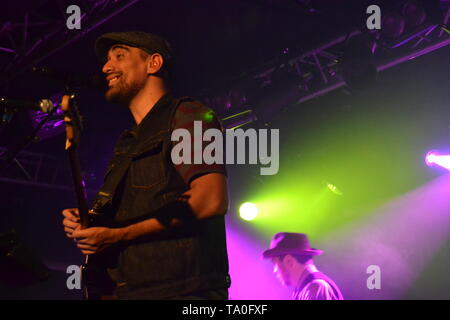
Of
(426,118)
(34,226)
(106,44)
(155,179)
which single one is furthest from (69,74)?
(34,226)

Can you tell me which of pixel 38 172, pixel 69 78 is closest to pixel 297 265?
pixel 69 78

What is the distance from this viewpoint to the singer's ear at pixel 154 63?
103 inches

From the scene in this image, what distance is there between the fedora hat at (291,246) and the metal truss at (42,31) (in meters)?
3.41

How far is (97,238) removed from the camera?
82.7 inches

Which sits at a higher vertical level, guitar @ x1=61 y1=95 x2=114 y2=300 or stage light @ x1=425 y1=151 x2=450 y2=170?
stage light @ x1=425 y1=151 x2=450 y2=170

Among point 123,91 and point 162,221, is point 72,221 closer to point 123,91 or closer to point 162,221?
point 162,221

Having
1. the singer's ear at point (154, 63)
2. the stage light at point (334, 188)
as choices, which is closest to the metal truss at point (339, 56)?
the stage light at point (334, 188)

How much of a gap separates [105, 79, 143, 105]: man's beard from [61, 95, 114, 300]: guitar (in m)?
0.33

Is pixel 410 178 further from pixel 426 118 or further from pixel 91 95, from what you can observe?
pixel 91 95

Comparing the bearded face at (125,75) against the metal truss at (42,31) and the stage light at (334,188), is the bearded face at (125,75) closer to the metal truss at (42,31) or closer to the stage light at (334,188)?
the metal truss at (42,31)

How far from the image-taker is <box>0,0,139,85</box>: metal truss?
6.28 m

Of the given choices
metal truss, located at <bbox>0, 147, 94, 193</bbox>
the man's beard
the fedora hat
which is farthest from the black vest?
metal truss, located at <bbox>0, 147, 94, 193</bbox>

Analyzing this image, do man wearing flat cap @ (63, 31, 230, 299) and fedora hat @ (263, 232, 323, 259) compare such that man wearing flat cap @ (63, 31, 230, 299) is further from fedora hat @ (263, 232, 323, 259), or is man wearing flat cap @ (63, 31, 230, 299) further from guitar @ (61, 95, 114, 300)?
fedora hat @ (263, 232, 323, 259)

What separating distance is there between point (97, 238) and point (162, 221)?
263 mm
